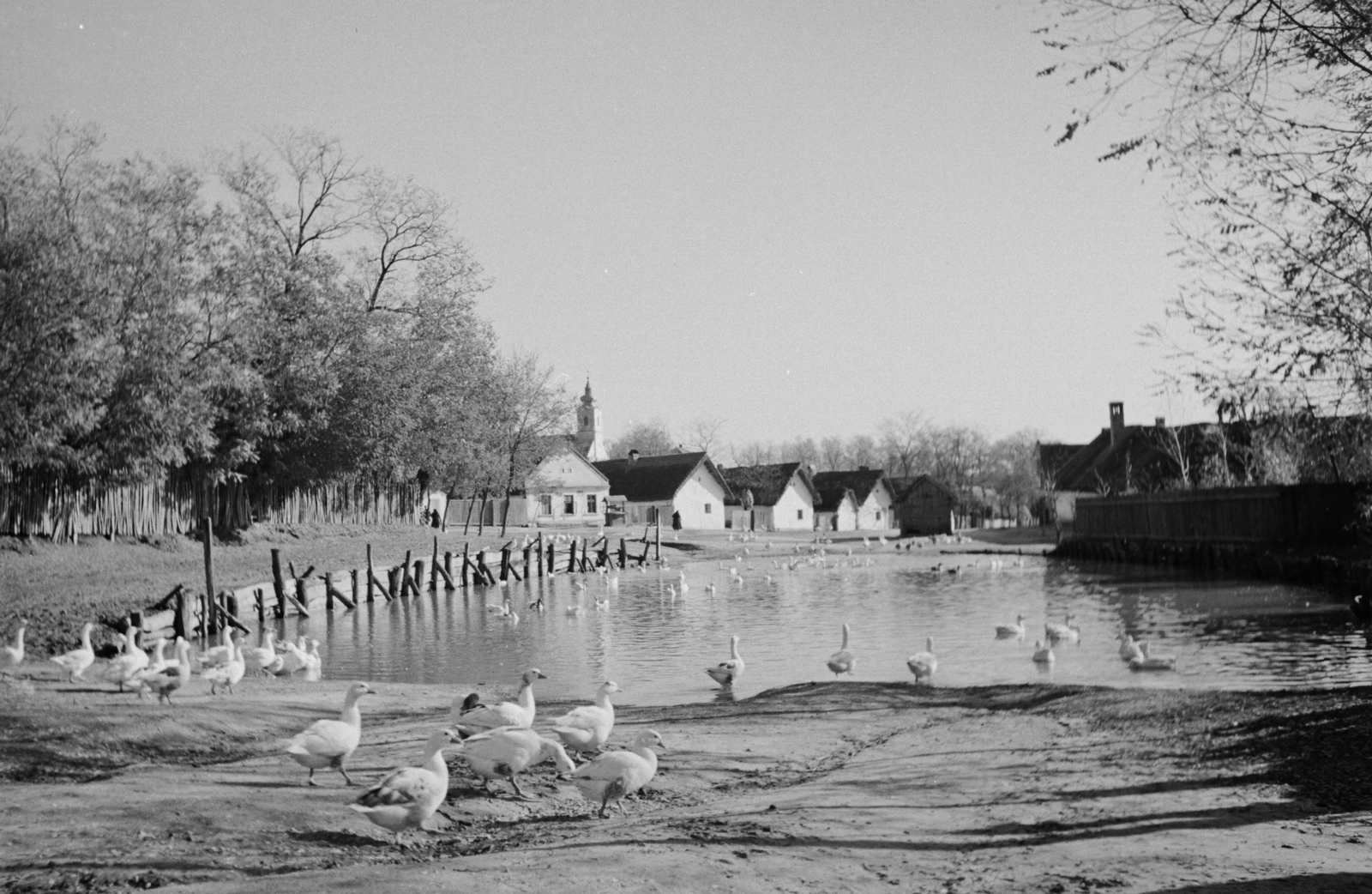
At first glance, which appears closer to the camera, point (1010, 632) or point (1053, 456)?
point (1010, 632)

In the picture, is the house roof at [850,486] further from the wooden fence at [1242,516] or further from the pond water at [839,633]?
the pond water at [839,633]

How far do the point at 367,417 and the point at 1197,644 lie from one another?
105 feet

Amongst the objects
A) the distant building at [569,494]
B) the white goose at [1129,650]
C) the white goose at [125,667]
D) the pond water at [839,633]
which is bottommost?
the pond water at [839,633]

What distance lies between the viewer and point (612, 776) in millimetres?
8852

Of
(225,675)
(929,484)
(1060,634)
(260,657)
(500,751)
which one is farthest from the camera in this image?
(929,484)

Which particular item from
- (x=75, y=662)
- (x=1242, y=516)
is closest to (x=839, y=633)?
(x=75, y=662)

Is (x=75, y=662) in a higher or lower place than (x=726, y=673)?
higher

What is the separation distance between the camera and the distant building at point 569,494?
89.2 metres

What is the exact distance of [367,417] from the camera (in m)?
44.8

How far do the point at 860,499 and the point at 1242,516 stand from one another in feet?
237

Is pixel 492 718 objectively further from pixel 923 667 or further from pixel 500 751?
pixel 923 667

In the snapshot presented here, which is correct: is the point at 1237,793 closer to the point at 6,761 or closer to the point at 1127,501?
the point at 6,761

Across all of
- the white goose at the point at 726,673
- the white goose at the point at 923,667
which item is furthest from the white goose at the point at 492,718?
the white goose at the point at 923,667

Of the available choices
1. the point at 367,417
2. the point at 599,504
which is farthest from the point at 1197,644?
the point at 599,504
